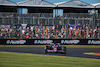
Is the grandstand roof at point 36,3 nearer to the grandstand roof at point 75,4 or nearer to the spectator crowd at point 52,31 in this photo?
the grandstand roof at point 75,4

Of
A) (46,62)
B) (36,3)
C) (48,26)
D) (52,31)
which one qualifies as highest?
(36,3)

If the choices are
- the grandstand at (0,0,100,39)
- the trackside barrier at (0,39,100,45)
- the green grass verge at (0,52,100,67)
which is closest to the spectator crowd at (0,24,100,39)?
the grandstand at (0,0,100,39)

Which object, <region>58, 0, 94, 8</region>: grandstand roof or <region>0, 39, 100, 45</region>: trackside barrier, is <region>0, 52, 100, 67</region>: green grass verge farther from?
<region>58, 0, 94, 8</region>: grandstand roof

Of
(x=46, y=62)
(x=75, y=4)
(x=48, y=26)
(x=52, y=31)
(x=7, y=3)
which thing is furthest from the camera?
(x=75, y=4)

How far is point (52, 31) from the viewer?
71.8ft

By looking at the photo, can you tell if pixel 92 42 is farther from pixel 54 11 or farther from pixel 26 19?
pixel 26 19

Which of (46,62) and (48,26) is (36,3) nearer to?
(48,26)

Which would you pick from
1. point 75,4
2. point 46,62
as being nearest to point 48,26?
point 75,4

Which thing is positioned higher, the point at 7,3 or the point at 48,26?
the point at 7,3

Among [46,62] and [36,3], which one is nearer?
[46,62]

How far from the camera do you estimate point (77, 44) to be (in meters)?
22.3

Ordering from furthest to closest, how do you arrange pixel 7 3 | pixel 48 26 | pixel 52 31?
→ pixel 7 3 → pixel 48 26 → pixel 52 31

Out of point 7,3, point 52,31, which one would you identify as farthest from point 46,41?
point 7,3

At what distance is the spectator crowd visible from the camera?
21.6 metres
